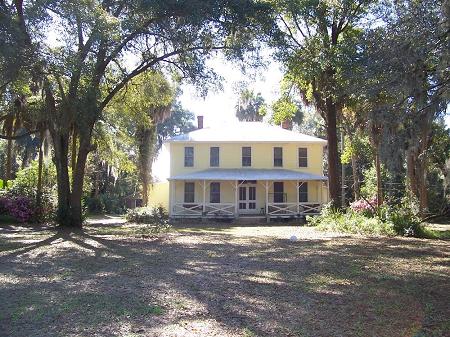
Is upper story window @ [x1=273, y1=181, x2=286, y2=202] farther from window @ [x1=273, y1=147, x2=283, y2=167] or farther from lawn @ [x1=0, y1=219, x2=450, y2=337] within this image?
lawn @ [x1=0, y1=219, x2=450, y2=337]

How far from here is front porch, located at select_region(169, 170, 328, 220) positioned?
29281 mm

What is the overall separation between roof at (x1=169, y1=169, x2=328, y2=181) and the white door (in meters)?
1.24

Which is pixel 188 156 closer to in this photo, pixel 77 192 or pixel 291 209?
pixel 291 209

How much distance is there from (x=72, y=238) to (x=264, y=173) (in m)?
16.3

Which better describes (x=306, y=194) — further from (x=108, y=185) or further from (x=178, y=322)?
(x=178, y=322)

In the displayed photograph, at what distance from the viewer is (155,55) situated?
1844cm

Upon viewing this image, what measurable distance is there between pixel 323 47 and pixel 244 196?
49.2ft

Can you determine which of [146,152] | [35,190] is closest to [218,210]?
[146,152]

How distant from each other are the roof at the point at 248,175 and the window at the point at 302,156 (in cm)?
109

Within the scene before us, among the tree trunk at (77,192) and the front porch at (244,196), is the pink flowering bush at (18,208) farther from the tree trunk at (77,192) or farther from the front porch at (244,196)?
the front porch at (244,196)

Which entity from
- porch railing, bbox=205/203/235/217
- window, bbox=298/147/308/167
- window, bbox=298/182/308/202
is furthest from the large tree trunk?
window, bbox=298/182/308/202

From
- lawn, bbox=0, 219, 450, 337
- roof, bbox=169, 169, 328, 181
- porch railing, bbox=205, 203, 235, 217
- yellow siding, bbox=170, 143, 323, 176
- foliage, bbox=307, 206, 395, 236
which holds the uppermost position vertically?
yellow siding, bbox=170, 143, 323, 176

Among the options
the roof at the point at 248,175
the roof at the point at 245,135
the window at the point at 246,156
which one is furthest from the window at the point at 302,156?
the window at the point at 246,156

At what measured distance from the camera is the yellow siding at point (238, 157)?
102 feet
